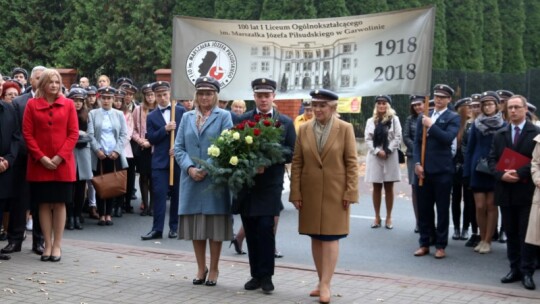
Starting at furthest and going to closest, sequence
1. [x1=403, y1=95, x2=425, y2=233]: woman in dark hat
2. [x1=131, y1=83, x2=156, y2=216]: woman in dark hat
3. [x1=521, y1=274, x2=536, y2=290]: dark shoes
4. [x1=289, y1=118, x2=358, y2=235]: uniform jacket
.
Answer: [x1=131, y1=83, x2=156, y2=216]: woman in dark hat → [x1=403, y1=95, x2=425, y2=233]: woman in dark hat → [x1=521, y1=274, x2=536, y2=290]: dark shoes → [x1=289, y1=118, x2=358, y2=235]: uniform jacket

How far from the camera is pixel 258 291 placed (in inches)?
323

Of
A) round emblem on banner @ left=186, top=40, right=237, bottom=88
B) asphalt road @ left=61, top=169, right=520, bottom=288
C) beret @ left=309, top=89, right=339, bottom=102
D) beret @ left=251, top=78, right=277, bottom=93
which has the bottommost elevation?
asphalt road @ left=61, top=169, right=520, bottom=288

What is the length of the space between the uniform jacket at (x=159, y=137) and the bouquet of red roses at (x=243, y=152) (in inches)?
148

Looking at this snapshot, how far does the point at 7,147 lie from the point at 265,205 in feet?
10.5

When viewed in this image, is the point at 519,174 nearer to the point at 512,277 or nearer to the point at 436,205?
the point at 512,277

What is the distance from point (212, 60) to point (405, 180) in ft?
28.7

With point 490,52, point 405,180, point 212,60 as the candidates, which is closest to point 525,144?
point 212,60

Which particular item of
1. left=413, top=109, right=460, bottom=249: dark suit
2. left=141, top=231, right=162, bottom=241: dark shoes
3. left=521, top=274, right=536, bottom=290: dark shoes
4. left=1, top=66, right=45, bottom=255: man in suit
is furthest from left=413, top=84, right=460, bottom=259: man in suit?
left=1, top=66, right=45, bottom=255: man in suit

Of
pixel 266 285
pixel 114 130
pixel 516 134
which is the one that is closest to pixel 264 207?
pixel 266 285

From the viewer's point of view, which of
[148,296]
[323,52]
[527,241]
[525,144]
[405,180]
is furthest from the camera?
[405,180]

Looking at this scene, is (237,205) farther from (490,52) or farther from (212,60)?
(490,52)

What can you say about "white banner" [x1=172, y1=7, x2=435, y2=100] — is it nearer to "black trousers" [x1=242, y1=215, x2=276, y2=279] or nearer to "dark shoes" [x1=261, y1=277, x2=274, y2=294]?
"black trousers" [x1=242, y1=215, x2=276, y2=279]

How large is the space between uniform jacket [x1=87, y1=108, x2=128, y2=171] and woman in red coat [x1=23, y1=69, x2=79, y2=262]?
294 centimetres

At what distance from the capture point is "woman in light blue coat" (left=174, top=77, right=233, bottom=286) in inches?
328
